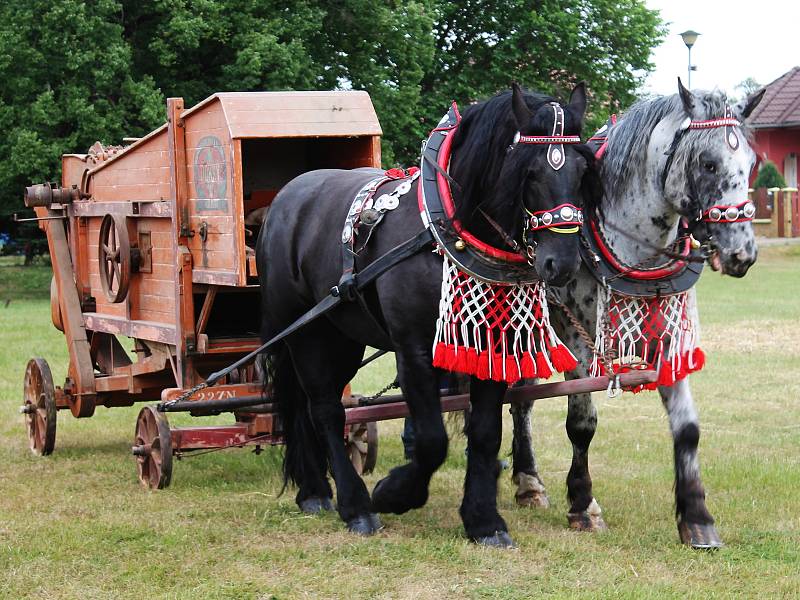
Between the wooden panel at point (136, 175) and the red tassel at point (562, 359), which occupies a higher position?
the wooden panel at point (136, 175)

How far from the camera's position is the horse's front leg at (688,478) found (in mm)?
5156

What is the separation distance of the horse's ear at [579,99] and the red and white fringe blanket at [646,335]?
0.85 metres

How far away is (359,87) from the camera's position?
23.8 metres

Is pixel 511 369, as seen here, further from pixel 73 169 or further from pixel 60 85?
pixel 60 85

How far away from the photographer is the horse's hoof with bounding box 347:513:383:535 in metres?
5.66

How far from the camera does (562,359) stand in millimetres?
5090

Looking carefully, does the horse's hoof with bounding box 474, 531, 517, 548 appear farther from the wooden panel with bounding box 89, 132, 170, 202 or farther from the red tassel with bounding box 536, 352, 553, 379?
the wooden panel with bounding box 89, 132, 170, 202

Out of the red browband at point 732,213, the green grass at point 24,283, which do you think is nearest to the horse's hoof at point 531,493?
the red browband at point 732,213

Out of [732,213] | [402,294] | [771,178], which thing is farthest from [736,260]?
[771,178]

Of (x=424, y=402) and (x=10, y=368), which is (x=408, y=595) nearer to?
(x=424, y=402)

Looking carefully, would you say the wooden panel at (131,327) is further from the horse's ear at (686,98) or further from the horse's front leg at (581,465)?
the horse's ear at (686,98)

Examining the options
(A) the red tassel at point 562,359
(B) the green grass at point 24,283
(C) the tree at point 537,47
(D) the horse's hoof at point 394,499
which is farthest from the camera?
(C) the tree at point 537,47

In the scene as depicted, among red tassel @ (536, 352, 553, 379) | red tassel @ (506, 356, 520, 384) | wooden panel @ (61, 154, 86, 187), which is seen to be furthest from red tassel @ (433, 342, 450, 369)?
wooden panel @ (61, 154, 86, 187)

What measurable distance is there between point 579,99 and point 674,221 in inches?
28.8
